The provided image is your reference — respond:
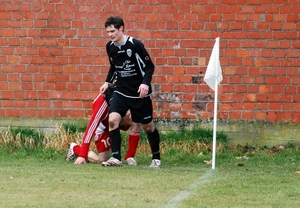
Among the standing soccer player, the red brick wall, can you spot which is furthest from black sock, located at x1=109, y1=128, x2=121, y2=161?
the red brick wall

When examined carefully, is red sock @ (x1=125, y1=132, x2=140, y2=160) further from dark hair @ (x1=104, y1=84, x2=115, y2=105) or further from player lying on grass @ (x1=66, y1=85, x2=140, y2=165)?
dark hair @ (x1=104, y1=84, x2=115, y2=105)

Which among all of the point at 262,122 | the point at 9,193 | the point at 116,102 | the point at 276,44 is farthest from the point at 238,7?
the point at 9,193

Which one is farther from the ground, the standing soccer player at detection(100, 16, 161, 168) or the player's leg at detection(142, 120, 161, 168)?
the standing soccer player at detection(100, 16, 161, 168)

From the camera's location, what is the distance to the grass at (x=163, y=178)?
7.94 metres

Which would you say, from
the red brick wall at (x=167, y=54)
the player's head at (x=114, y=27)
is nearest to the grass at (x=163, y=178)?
the red brick wall at (x=167, y=54)

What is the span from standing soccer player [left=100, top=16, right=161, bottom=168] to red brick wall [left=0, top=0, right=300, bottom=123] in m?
1.89

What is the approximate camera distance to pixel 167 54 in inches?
506

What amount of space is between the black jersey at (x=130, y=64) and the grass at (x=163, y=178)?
104 cm

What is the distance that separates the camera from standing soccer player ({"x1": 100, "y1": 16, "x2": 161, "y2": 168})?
10836 mm

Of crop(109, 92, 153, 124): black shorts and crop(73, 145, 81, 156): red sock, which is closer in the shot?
crop(109, 92, 153, 124): black shorts

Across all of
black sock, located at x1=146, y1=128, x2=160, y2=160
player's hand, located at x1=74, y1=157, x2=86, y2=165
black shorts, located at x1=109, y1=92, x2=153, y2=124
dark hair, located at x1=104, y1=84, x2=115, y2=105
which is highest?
dark hair, located at x1=104, y1=84, x2=115, y2=105

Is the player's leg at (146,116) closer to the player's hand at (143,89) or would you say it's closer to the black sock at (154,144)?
the black sock at (154,144)

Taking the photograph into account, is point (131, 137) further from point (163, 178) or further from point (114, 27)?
point (163, 178)

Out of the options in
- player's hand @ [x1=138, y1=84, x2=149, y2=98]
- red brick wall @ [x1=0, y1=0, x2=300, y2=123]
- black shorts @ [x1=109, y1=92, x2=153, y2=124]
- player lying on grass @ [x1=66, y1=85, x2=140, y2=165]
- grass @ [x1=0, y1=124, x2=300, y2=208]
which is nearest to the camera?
grass @ [x1=0, y1=124, x2=300, y2=208]
